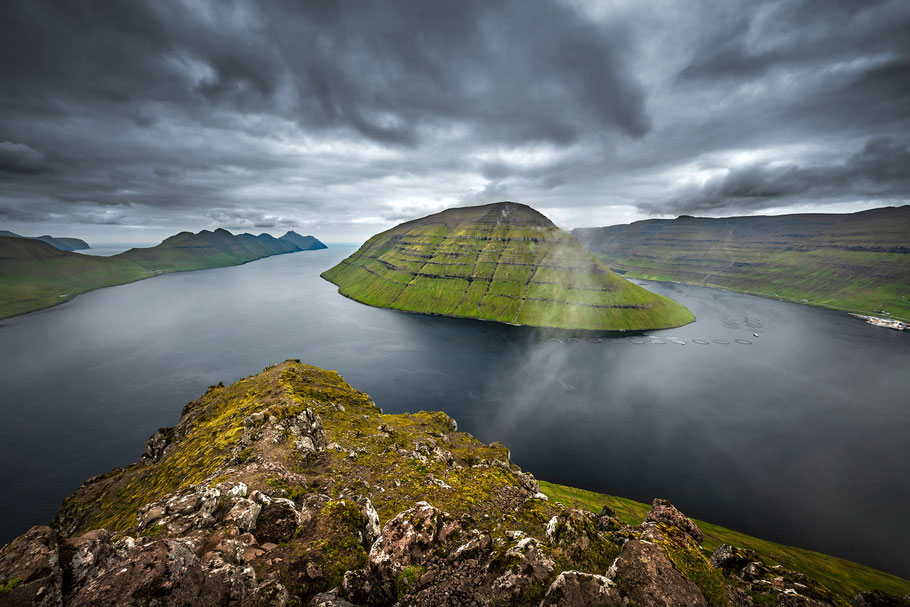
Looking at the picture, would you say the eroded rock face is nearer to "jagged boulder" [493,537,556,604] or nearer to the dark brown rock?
"jagged boulder" [493,537,556,604]

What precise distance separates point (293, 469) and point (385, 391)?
79.1m

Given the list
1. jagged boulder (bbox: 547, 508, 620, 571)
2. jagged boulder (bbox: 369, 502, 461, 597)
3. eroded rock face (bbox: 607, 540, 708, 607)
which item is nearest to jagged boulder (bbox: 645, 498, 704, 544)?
jagged boulder (bbox: 547, 508, 620, 571)

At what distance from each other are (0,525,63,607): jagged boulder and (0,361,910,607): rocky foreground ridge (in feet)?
0.17

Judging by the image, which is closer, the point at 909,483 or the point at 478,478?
the point at 478,478

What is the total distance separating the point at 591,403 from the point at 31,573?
11151 centimetres

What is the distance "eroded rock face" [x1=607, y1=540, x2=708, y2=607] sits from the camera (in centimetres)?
1512

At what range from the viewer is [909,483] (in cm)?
7244

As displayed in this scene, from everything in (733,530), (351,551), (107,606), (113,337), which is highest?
(107,606)

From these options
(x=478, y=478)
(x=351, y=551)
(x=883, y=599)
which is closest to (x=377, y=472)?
(x=478, y=478)

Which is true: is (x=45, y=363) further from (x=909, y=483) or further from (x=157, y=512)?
(x=909, y=483)

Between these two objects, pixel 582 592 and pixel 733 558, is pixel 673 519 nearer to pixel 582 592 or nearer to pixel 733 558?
pixel 733 558

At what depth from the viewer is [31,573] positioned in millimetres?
12336

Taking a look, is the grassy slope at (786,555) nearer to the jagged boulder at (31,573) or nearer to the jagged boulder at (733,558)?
the jagged boulder at (733,558)

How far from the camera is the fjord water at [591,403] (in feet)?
220
